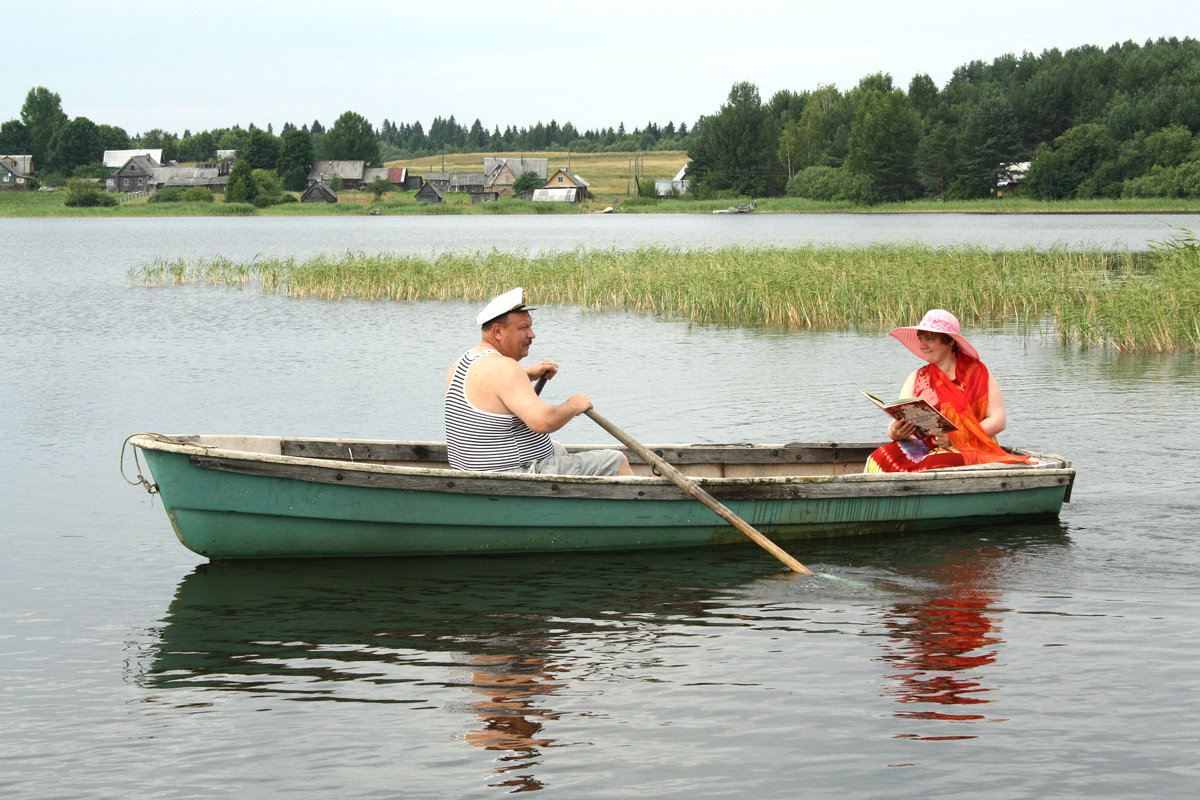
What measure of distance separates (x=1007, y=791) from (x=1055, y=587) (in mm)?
3179

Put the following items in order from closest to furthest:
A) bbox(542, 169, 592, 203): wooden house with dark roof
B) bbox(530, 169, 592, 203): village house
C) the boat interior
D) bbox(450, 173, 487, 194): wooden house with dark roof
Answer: the boat interior < bbox(530, 169, 592, 203): village house < bbox(542, 169, 592, 203): wooden house with dark roof < bbox(450, 173, 487, 194): wooden house with dark roof

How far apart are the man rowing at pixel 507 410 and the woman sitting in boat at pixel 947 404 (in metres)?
2.11

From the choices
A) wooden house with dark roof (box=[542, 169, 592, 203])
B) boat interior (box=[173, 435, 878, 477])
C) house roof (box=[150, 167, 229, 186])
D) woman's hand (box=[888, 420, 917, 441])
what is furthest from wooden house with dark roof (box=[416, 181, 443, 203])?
woman's hand (box=[888, 420, 917, 441])

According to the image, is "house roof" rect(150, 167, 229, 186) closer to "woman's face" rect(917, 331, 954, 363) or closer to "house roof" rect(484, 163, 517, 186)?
"house roof" rect(484, 163, 517, 186)

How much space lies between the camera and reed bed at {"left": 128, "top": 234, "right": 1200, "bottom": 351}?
57.9ft

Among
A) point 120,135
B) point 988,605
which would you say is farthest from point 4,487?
point 120,135

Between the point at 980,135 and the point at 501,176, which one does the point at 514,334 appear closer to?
the point at 980,135

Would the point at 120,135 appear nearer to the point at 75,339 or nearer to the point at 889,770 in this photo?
the point at 75,339

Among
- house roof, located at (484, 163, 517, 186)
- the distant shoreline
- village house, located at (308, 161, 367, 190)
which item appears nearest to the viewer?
the distant shoreline

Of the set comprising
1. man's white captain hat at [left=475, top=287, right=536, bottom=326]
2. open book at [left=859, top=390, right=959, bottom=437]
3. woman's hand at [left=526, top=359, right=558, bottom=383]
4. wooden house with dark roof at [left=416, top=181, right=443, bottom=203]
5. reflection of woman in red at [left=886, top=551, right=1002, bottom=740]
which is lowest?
reflection of woman in red at [left=886, top=551, right=1002, bottom=740]

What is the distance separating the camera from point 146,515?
9617 millimetres

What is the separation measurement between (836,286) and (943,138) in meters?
80.9

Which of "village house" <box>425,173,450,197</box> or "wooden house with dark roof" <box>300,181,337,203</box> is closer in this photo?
"wooden house with dark roof" <box>300,181,337,203</box>

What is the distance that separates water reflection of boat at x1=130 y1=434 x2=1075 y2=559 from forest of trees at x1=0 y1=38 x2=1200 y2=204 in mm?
67830
